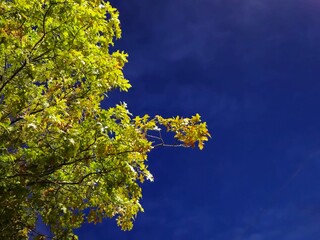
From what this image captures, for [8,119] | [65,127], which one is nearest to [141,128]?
[65,127]

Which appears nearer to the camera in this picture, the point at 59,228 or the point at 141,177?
the point at 141,177

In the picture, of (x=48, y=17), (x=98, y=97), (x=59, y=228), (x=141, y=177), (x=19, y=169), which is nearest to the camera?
(x=48, y=17)

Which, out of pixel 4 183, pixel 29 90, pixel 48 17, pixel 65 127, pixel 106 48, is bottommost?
pixel 4 183

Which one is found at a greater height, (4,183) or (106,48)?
(106,48)

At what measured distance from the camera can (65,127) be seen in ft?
31.2

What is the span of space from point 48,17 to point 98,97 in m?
2.91

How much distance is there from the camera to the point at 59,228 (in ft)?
39.4

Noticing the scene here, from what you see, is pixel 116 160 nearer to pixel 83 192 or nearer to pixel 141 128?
pixel 141 128

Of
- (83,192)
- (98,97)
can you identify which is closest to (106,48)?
(98,97)

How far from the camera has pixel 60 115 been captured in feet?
30.9

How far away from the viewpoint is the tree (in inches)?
346

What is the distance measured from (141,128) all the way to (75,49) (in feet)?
8.40

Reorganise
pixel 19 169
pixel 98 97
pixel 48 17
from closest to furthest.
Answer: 1. pixel 48 17
2. pixel 19 169
3. pixel 98 97

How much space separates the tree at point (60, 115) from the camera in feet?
28.8
